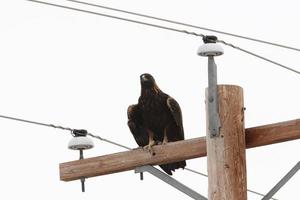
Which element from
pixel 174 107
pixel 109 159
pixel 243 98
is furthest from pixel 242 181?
pixel 174 107

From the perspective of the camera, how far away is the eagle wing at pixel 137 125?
1091 centimetres

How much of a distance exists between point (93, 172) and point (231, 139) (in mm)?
1626

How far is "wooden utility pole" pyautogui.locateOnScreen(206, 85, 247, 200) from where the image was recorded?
25.8 feet

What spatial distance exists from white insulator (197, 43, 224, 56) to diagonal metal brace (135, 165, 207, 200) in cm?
110

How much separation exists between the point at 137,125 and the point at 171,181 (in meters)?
2.78

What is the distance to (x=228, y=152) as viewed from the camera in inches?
315

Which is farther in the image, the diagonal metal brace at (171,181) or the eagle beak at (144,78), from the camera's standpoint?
the eagle beak at (144,78)

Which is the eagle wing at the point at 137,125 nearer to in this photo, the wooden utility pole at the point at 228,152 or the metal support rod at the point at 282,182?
the wooden utility pole at the point at 228,152

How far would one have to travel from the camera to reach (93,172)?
911 centimetres

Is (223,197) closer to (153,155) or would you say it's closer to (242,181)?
(242,181)

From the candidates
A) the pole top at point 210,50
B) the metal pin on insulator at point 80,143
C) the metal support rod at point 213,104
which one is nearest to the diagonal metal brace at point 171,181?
the metal support rod at point 213,104

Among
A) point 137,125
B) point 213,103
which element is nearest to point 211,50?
point 213,103

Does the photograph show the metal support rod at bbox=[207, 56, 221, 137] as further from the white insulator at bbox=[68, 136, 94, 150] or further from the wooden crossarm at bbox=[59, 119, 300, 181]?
the white insulator at bbox=[68, 136, 94, 150]

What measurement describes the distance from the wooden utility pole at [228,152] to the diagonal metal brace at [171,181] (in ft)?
0.71
